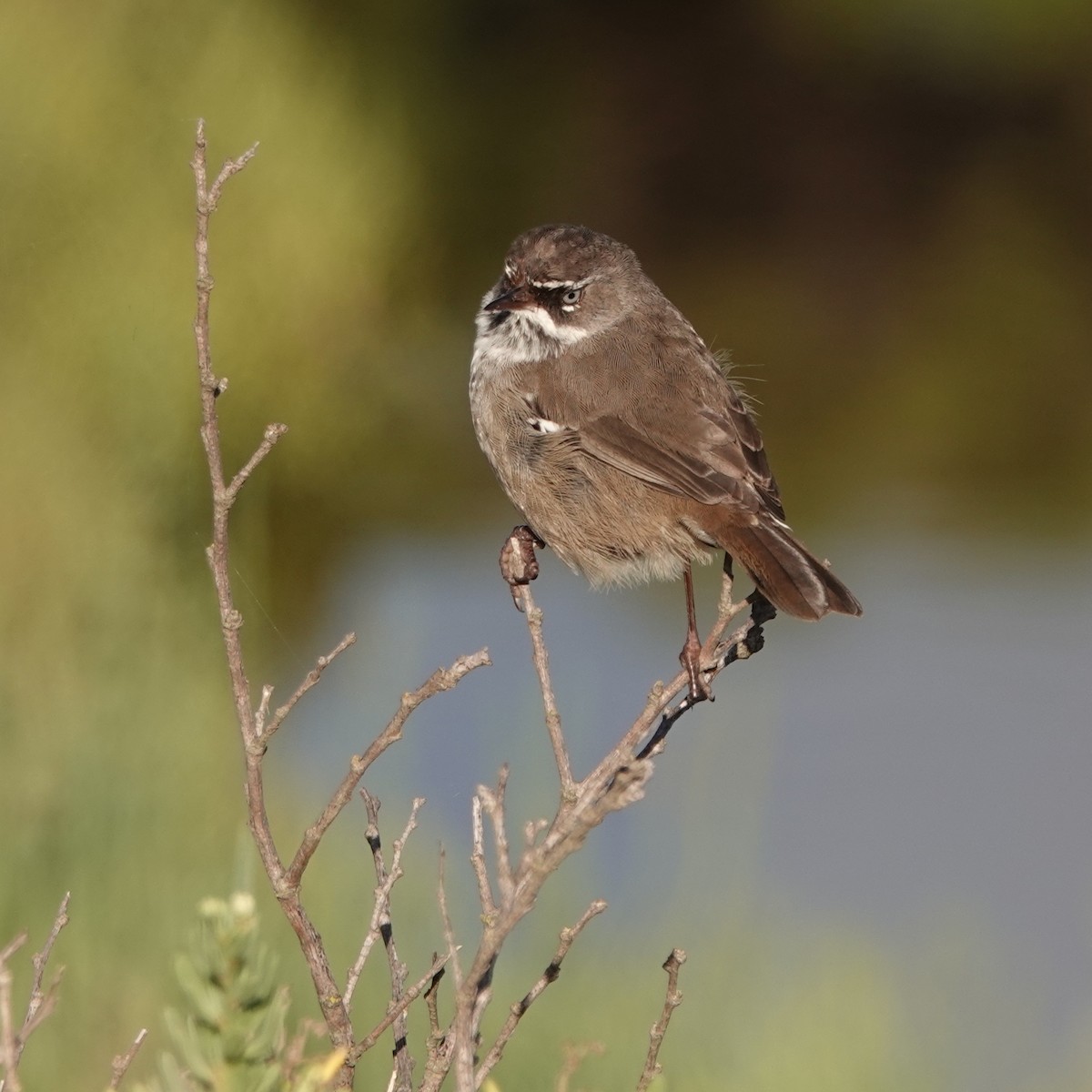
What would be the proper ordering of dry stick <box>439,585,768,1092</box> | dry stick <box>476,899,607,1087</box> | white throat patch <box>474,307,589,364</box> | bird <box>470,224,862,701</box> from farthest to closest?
white throat patch <box>474,307,589,364</box>, bird <box>470,224,862,701</box>, dry stick <box>476,899,607,1087</box>, dry stick <box>439,585,768,1092</box>

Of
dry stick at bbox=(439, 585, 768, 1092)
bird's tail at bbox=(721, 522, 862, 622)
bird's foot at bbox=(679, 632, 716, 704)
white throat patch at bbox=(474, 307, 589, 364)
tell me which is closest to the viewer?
dry stick at bbox=(439, 585, 768, 1092)

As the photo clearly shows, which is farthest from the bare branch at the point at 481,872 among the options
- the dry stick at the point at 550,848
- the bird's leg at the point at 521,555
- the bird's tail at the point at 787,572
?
the bird's leg at the point at 521,555

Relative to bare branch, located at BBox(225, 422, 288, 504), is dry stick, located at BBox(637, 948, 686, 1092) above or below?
below

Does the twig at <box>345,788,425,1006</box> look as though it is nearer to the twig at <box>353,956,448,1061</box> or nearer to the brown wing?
the twig at <box>353,956,448,1061</box>

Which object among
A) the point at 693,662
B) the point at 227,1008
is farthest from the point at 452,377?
the point at 227,1008

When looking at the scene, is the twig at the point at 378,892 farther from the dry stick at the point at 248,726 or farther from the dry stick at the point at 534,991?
the dry stick at the point at 534,991

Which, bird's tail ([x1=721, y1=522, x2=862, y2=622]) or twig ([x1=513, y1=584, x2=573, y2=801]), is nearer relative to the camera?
twig ([x1=513, y1=584, x2=573, y2=801])

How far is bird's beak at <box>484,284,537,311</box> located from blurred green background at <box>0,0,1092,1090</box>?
71 centimetres

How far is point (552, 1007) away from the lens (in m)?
3.09

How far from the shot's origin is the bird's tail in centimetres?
237

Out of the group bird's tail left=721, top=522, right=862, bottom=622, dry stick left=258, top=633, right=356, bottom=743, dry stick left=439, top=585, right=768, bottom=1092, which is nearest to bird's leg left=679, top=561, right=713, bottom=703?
bird's tail left=721, top=522, right=862, bottom=622

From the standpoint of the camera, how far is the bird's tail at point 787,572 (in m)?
2.37

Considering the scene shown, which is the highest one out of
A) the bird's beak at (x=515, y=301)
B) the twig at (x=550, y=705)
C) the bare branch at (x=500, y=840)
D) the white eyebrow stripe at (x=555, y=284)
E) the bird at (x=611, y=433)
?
the white eyebrow stripe at (x=555, y=284)

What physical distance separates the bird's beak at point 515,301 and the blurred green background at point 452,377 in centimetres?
71
